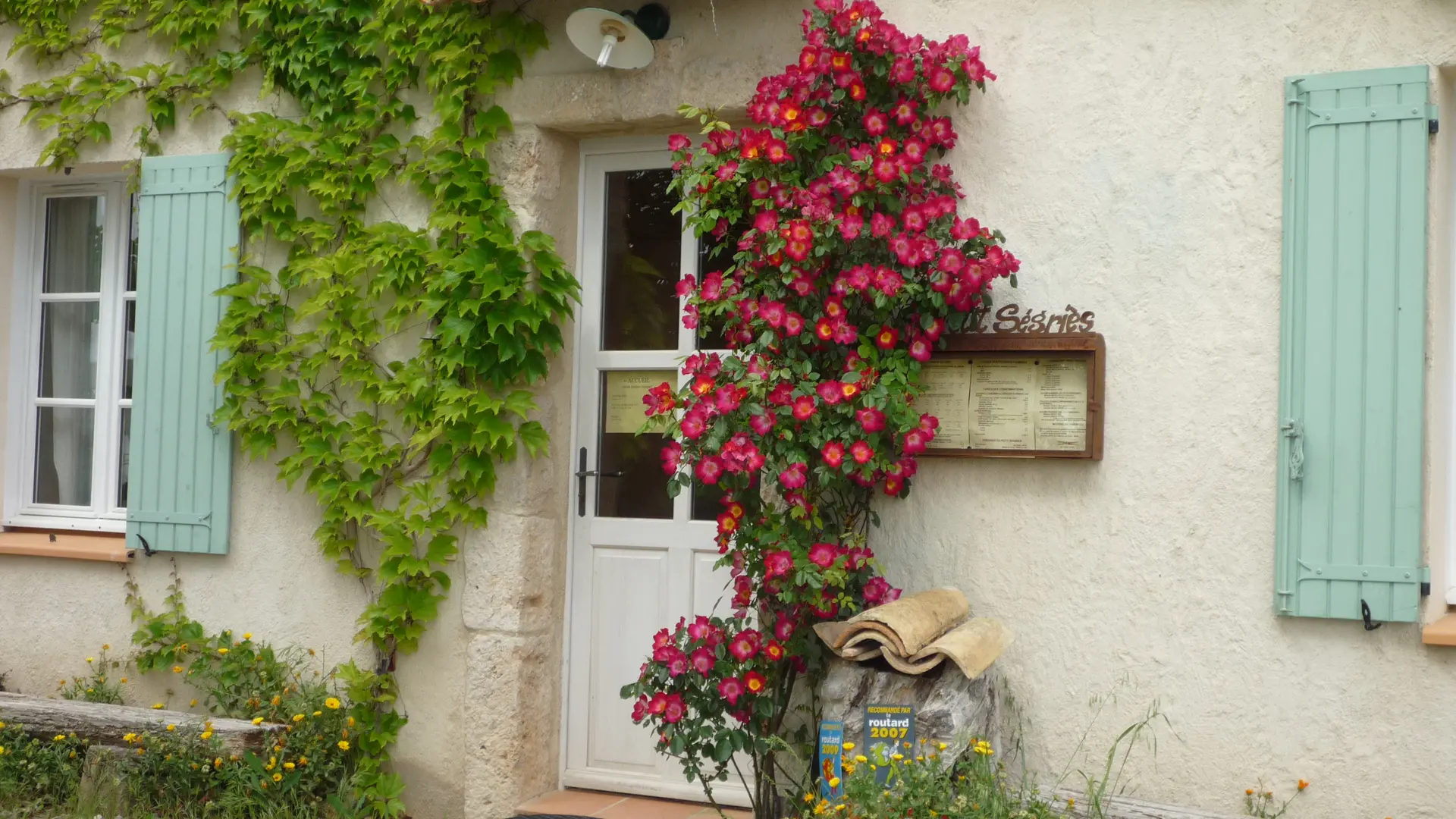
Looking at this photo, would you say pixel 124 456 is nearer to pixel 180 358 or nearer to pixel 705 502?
pixel 180 358

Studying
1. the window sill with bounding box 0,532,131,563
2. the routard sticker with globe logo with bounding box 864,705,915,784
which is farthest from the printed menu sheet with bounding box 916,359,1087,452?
the window sill with bounding box 0,532,131,563

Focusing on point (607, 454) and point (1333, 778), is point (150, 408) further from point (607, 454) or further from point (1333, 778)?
point (1333, 778)

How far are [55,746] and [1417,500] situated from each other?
14.5 ft

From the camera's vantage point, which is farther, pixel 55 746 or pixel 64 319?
pixel 64 319

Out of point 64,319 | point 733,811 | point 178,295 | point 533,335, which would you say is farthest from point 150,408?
point 733,811

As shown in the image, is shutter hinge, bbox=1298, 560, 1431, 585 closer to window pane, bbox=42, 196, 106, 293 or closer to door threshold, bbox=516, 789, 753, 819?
door threshold, bbox=516, 789, 753, 819

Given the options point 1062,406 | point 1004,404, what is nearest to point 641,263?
point 1004,404

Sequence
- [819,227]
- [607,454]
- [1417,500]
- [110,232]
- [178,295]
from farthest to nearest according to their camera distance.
Result: 1. [110,232]
2. [178,295]
3. [607,454]
4. [819,227]
5. [1417,500]

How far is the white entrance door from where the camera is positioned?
4.44 metres

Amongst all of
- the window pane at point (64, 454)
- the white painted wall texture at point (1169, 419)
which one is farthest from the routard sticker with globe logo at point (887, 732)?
the window pane at point (64, 454)

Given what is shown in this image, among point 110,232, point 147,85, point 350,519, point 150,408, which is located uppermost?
point 147,85

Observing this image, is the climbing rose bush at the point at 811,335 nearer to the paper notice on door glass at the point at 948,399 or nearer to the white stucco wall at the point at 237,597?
the paper notice on door glass at the point at 948,399

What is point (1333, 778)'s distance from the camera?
11.1 feet

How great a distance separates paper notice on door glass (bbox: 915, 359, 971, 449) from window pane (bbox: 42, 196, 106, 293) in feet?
11.7
